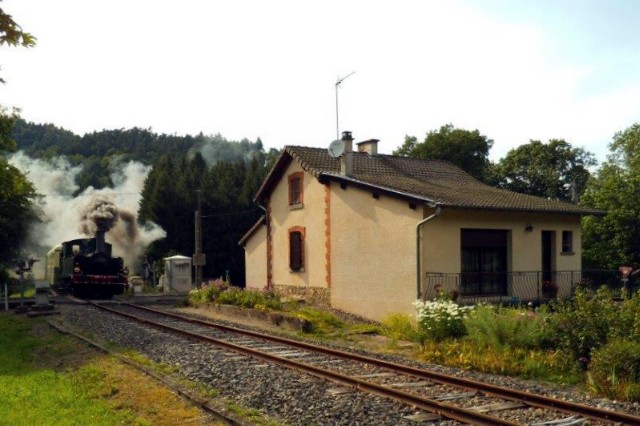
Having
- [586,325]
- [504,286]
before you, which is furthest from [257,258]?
[586,325]

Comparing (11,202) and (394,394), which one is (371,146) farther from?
(11,202)

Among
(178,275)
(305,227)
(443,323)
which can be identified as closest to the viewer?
(443,323)

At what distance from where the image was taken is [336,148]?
21328 millimetres

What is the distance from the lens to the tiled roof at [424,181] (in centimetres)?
1809

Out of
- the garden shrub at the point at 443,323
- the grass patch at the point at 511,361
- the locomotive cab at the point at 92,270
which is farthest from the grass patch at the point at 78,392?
the locomotive cab at the point at 92,270

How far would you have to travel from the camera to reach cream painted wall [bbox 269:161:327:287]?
21859 millimetres

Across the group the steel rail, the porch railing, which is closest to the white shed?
the porch railing

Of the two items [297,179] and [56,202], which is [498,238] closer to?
[297,179]

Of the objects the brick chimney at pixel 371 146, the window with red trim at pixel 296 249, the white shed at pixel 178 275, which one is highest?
the brick chimney at pixel 371 146

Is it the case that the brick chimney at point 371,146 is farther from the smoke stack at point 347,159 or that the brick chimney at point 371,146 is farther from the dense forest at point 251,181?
the dense forest at point 251,181

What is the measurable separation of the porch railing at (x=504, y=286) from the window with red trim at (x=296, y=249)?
663cm

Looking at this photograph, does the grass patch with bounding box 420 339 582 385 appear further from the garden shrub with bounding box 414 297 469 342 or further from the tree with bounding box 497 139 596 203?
the tree with bounding box 497 139 596 203

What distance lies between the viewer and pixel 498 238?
19.1 m

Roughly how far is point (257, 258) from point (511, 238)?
36.6ft
